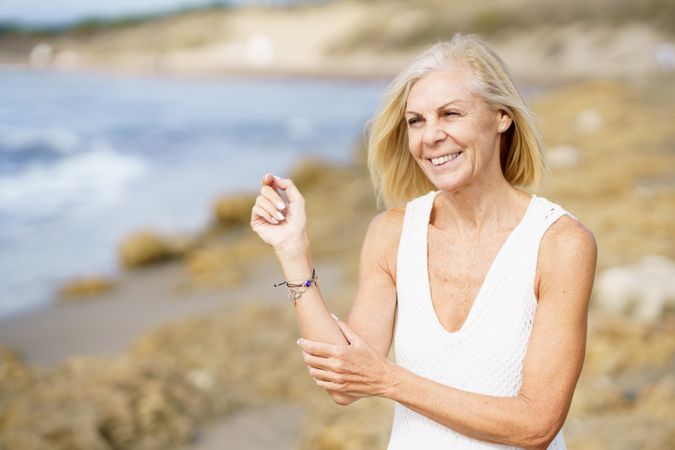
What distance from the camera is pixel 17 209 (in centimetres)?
1475

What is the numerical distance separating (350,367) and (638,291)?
396 cm

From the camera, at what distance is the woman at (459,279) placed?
1987 mm

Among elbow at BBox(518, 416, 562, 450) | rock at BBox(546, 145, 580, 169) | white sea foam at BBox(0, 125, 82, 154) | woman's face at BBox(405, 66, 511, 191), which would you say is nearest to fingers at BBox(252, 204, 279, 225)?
woman's face at BBox(405, 66, 511, 191)

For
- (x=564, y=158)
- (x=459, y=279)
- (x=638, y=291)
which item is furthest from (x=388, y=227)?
(x=564, y=158)

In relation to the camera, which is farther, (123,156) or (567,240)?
(123,156)

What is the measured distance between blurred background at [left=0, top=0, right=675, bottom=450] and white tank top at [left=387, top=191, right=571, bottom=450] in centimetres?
50

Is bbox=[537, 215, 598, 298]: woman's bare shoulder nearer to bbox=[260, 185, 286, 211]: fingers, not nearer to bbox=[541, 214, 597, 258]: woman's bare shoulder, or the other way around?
bbox=[541, 214, 597, 258]: woman's bare shoulder

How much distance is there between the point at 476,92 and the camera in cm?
213

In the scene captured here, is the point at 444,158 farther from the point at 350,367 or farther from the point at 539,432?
the point at 539,432

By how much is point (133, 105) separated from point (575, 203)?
31605 mm

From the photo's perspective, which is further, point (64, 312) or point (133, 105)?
point (133, 105)

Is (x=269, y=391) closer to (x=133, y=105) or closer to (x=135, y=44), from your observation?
(x=133, y=105)

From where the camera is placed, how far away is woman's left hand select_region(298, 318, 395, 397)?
78.2 inches

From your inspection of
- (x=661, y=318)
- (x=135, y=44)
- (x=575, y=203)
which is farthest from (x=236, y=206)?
(x=135, y=44)
